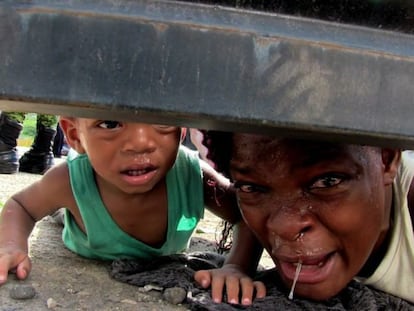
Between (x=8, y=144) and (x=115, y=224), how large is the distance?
2.61 meters

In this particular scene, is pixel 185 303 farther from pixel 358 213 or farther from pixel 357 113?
pixel 357 113

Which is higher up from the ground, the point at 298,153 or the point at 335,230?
the point at 298,153

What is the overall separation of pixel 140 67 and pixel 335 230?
89 cm

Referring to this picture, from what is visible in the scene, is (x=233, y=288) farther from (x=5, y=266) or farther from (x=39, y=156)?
(x=39, y=156)

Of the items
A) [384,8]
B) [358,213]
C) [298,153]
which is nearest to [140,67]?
[384,8]

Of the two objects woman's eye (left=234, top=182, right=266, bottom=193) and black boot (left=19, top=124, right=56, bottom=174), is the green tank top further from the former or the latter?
black boot (left=19, top=124, right=56, bottom=174)

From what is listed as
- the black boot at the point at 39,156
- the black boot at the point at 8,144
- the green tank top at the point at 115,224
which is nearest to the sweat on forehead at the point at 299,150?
the green tank top at the point at 115,224

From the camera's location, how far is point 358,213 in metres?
1.39

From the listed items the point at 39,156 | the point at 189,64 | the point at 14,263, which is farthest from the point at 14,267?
the point at 39,156

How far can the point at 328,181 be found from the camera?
4.49 feet

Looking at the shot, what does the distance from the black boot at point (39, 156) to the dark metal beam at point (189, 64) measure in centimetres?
433

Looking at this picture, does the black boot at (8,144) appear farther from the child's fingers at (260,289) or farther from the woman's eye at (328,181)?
the woman's eye at (328,181)

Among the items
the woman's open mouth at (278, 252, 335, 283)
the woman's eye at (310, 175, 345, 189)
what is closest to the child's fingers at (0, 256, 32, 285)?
the woman's open mouth at (278, 252, 335, 283)

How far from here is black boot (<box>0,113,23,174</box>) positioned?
174 inches
